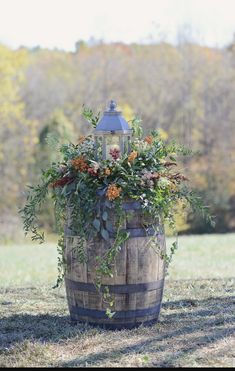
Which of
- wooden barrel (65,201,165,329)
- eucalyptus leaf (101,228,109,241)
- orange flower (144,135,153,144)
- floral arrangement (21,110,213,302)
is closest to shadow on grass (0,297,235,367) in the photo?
wooden barrel (65,201,165,329)

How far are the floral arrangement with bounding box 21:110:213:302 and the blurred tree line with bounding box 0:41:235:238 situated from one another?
24534 mm

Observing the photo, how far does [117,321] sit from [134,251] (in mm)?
655

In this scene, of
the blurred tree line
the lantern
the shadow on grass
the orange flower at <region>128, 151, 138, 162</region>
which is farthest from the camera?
the blurred tree line

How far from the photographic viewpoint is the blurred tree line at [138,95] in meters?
30.5

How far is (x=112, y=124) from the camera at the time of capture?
16.5 feet

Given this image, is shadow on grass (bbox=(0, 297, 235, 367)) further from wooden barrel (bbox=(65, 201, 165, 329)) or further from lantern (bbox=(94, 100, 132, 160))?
lantern (bbox=(94, 100, 132, 160))

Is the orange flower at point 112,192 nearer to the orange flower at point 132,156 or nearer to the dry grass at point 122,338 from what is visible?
the orange flower at point 132,156

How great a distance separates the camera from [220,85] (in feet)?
115

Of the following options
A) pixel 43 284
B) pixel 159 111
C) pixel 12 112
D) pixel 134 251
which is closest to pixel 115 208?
pixel 134 251

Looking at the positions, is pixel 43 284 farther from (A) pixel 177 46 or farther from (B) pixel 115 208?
(A) pixel 177 46

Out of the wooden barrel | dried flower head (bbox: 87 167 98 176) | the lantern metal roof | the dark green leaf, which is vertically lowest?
the wooden barrel

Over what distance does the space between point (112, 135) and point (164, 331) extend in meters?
1.79

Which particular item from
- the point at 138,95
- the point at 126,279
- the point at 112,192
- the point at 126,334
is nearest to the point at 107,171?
the point at 112,192

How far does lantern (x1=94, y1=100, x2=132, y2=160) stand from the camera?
5.03 meters
